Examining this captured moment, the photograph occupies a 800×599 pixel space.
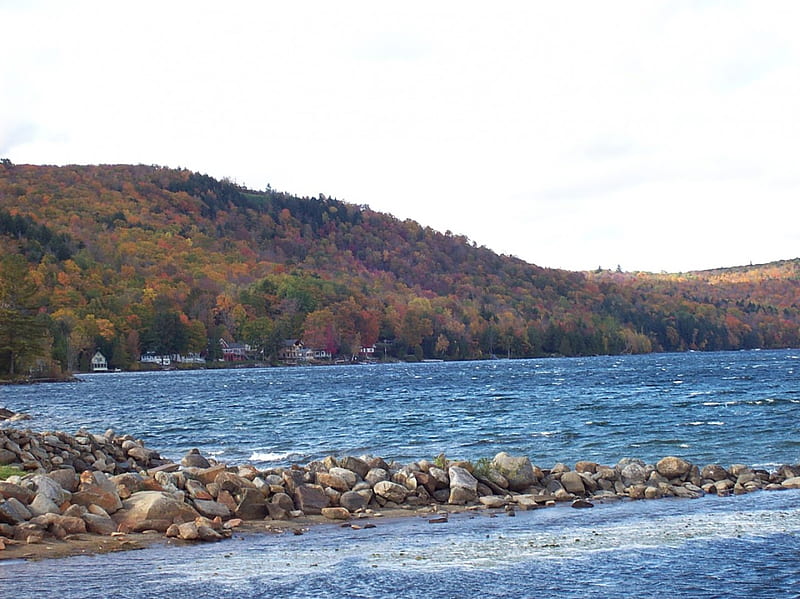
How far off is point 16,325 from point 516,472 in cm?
7658

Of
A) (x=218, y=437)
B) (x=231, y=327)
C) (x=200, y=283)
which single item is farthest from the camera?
(x=200, y=283)

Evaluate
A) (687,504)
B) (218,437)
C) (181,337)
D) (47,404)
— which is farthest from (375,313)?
(687,504)

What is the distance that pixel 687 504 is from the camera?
64.8 ft

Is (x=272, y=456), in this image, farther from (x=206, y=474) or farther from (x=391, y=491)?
(x=391, y=491)

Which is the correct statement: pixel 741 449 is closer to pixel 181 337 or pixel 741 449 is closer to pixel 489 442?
pixel 489 442

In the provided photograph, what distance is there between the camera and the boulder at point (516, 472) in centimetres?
2128

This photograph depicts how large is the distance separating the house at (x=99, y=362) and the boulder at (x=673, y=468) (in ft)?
422

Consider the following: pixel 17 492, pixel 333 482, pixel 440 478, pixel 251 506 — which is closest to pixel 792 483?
pixel 440 478

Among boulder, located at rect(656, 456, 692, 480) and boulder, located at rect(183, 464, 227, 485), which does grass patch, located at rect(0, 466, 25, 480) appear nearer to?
boulder, located at rect(183, 464, 227, 485)

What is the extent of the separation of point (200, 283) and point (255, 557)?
180545 mm

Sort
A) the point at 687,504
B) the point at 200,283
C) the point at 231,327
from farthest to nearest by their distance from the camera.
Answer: the point at 200,283
the point at 231,327
the point at 687,504

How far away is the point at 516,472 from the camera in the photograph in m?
21.5

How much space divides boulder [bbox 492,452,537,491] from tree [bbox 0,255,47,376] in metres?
75.3

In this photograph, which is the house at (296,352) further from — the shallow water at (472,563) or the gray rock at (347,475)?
the shallow water at (472,563)
